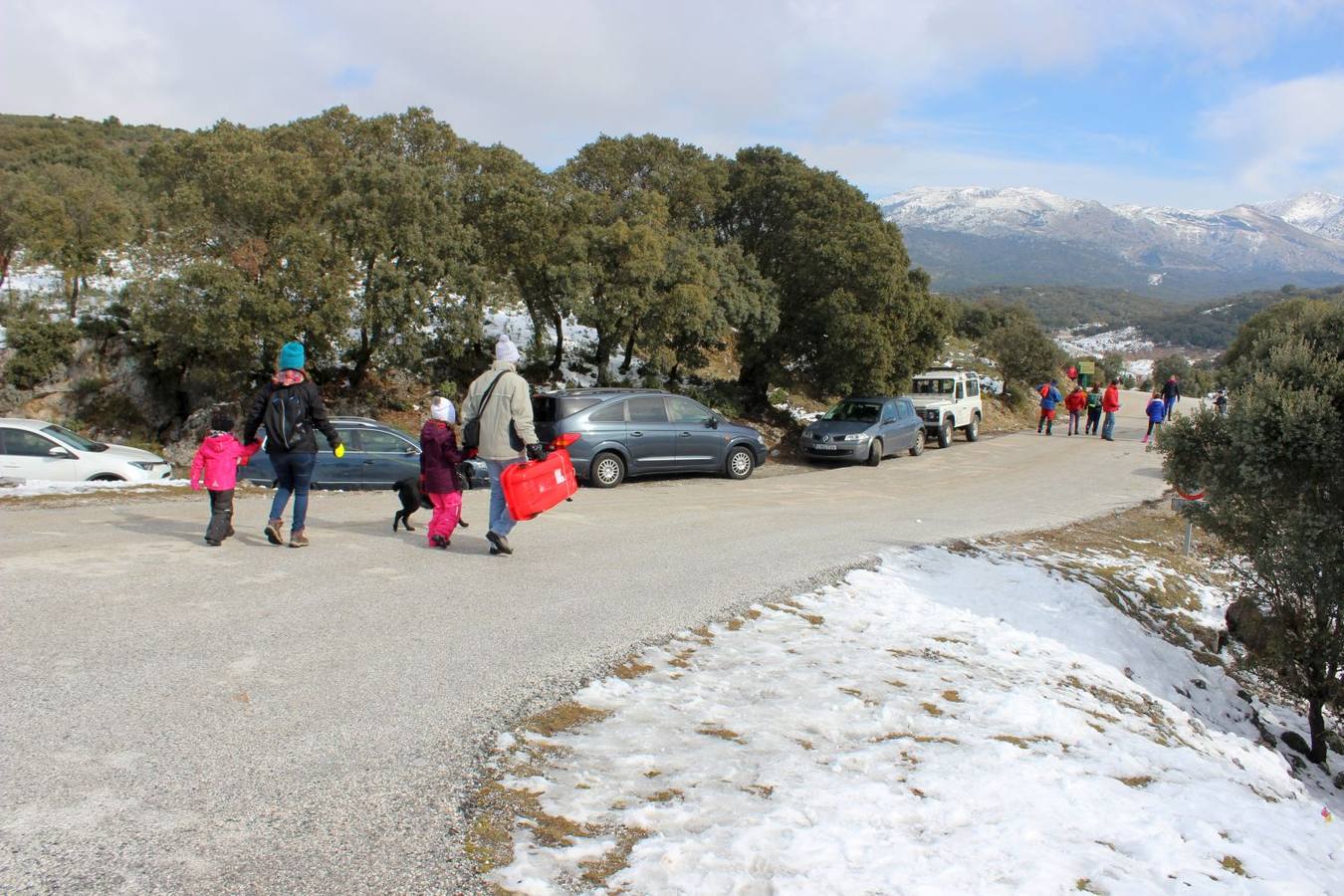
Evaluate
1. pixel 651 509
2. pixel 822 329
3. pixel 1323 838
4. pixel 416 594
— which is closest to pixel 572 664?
pixel 416 594

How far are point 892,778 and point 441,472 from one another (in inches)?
207

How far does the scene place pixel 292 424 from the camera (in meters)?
7.22

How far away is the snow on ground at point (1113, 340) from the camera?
131 metres

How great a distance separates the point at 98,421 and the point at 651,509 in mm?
19381

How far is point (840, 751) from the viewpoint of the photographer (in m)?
4.59

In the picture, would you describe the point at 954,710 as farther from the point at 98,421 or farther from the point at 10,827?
the point at 98,421

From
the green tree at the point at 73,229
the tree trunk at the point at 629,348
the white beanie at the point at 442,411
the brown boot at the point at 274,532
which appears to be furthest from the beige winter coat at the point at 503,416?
the green tree at the point at 73,229

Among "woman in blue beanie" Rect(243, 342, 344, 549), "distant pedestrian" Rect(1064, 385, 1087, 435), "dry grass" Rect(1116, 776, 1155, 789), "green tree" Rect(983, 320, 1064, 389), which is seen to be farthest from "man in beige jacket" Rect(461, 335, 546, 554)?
"green tree" Rect(983, 320, 1064, 389)

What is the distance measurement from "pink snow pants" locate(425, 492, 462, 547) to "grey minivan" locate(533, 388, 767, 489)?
5291mm

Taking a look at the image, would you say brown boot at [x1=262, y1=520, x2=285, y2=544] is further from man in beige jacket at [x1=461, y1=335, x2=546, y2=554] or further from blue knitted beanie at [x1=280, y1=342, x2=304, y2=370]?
man in beige jacket at [x1=461, y1=335, x2=546, y2=554]

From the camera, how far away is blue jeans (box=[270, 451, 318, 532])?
24.1 feet

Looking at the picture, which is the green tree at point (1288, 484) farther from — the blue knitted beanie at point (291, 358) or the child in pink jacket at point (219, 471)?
the child in pink jacket at point (219, 471)

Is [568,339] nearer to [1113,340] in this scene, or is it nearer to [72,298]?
[72,298]

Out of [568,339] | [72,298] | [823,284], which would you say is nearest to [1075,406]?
[823,284]
